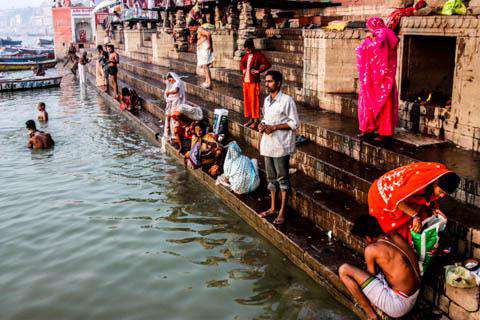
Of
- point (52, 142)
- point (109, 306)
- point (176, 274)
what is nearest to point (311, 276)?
point (176, 274)

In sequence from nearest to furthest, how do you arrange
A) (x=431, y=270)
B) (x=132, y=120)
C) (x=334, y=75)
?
1. (x=431, y=270)
2. (x=334, y=75)
3. (x=132, y=120)

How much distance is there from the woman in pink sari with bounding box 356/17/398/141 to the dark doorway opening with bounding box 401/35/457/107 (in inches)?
32.2

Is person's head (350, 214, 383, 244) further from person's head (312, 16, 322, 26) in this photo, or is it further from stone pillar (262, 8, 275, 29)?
stone pillar (262, 8, 275, 29)

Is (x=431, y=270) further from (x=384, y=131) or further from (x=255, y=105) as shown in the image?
(x=255, y=105)

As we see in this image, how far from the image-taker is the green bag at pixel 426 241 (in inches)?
138

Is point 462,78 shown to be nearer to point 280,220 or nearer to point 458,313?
point 280,220

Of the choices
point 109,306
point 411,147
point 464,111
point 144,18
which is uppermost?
point 144,18

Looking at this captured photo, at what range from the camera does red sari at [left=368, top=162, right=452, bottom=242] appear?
3.41 m

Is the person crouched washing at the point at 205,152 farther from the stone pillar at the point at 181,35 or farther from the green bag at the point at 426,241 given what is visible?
the stone pillar at the point at 181,35

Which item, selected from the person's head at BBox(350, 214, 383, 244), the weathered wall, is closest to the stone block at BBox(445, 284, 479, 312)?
the person's head at BBox(350, 214, 383, 244)

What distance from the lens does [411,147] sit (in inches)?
215

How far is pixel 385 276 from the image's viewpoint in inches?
137

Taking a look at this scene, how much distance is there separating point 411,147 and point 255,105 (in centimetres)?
317

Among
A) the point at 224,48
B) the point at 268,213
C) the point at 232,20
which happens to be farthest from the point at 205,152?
the point at 232,20
